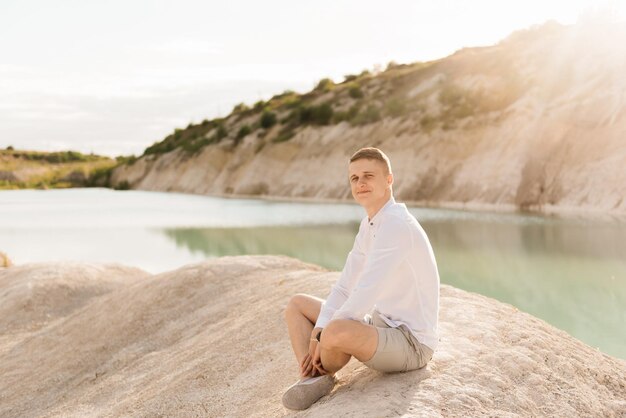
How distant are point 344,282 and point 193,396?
3038 mm

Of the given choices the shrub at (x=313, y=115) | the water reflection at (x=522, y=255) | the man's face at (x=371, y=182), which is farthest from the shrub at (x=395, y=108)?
the man's face at (x=371, y=182)

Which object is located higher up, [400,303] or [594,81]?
[594,81]

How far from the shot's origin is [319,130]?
61.5 m

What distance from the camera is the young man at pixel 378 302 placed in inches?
202

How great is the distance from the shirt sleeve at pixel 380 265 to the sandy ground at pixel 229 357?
0.71m

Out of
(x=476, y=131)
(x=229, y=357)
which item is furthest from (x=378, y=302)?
(x=476, y=131)

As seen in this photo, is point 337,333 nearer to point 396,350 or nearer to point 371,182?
point 396,350

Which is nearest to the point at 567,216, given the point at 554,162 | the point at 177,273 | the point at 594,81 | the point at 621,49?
the point at 554,162

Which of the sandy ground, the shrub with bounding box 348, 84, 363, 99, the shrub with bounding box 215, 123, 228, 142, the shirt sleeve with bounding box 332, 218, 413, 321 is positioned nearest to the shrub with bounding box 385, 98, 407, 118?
the shrub with bounding box 348, 84, 363, 99

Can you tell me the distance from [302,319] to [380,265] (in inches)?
50.7

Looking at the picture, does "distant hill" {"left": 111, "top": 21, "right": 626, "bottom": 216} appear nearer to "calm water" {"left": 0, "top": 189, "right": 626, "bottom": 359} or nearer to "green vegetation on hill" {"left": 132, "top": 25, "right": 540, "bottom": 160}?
"green vegetation on hill" {"left": 132, "top": 25, "right": 540, "bottom": 160}

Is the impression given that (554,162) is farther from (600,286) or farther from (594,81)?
(600,286)

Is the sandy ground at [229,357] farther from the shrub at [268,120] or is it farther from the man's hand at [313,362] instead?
the shrub at [268,120]

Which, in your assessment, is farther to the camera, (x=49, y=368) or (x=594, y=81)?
(x=594, y=81)
